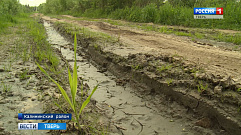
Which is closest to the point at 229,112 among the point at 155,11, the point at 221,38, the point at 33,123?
the point at 33,123

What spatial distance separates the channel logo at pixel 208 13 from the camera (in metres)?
7.90

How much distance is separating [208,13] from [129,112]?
7444 mm

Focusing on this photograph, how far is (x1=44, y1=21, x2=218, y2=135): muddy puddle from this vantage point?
2.34m

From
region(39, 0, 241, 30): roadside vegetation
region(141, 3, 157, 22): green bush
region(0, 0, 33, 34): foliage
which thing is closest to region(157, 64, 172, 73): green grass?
region(39, 0, 241, 30): roadside vegetation

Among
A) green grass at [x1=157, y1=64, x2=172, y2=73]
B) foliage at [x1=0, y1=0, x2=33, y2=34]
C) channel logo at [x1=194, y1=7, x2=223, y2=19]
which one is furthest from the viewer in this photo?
foliage at [x1=0, y1=0, x2=33, y2=34]

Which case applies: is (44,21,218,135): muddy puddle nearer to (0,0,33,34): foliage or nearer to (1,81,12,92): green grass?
(1,81,12,92): green grass

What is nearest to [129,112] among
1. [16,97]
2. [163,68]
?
[163,68]

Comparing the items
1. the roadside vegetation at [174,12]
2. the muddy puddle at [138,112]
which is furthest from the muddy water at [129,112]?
the roadside vegetation at [174,12]

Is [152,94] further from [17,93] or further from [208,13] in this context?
[208,13]

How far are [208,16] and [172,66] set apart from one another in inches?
236

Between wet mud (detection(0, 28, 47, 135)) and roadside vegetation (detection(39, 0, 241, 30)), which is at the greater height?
roadside vegetation (detection(39, 0, 241, 30))

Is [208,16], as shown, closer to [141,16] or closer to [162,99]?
[141,16]

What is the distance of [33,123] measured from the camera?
1906 millimetres

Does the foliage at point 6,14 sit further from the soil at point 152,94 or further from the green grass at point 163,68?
the green grass at point 163,68
